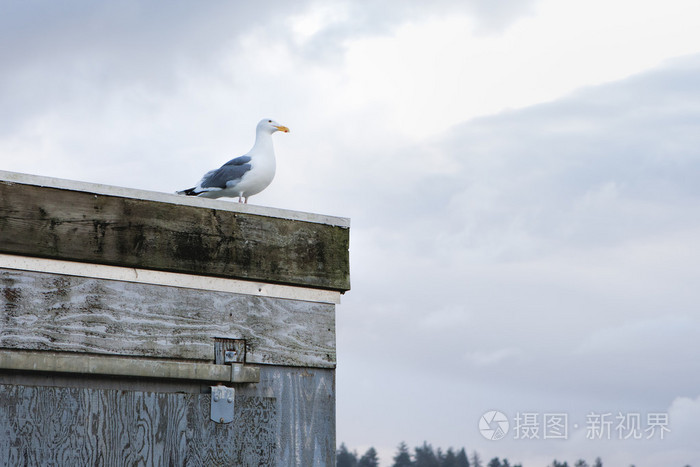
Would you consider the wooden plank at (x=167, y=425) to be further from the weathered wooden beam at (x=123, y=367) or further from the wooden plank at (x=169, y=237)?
the wooden plank at (x=169, y=237)

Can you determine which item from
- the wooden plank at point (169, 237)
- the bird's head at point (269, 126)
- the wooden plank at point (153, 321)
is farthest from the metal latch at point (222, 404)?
the bird's head at point (269, 126)

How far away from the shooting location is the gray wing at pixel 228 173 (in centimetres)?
851

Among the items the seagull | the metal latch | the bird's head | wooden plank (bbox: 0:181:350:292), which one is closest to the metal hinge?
the metal latch

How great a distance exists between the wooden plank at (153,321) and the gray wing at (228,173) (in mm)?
2952

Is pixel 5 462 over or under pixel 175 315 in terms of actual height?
under

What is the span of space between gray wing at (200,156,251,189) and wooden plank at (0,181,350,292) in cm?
268

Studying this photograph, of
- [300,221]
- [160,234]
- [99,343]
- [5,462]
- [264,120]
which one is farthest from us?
[264,120]

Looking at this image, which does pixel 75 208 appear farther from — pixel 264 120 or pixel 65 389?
pixel 264 120

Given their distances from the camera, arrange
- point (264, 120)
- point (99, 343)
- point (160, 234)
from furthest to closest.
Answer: point (264, 120) < point (160, 234) < point (99, 343)

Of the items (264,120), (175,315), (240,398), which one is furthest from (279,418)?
(264,120)

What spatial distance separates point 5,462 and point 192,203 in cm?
193

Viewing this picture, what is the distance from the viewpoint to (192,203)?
568 cm

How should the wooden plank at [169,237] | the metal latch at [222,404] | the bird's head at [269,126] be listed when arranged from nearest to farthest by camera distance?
the wooden plank at [169,237] < the metal latch at [222,404] < the bird's head at [269,126]

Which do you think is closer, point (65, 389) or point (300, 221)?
point (65, 389)
